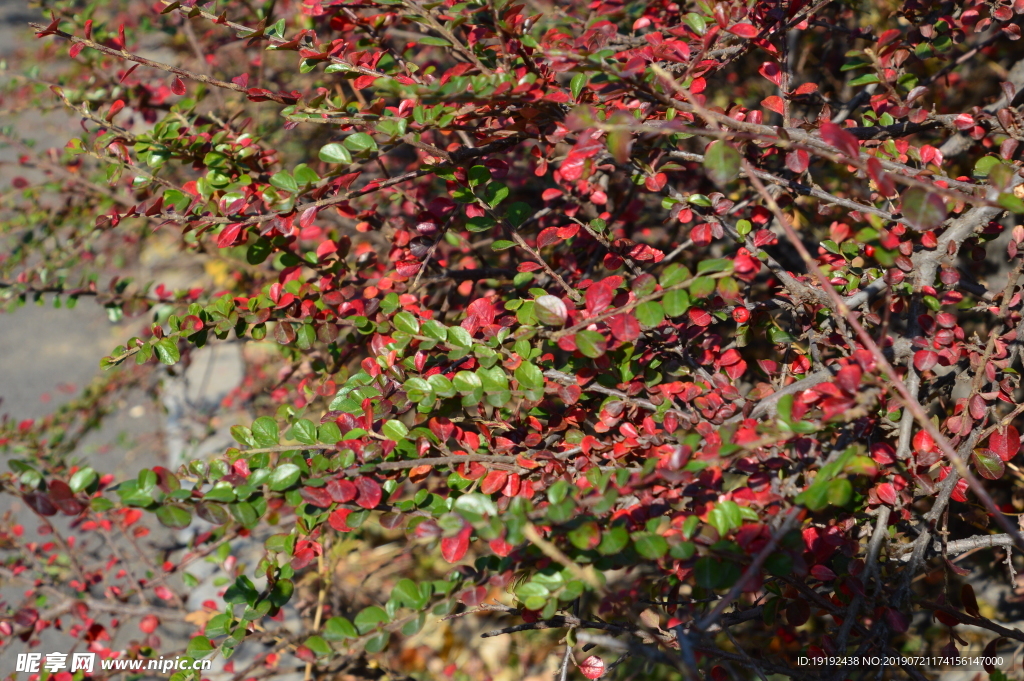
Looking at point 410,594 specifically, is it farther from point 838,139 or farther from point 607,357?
point 838,139

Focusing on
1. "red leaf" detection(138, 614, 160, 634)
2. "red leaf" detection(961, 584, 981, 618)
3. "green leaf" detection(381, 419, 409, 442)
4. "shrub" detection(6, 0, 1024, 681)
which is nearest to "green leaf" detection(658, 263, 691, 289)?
"shrub" detection(6, 0, 1024, 681)

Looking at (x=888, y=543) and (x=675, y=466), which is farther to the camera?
(x=888, y=543)

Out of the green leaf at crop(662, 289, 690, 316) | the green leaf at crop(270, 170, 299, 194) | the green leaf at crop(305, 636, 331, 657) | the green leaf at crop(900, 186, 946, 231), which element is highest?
the green leaf at crop(900, 186, 946, 231)

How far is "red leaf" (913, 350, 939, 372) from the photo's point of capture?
1.37 meters

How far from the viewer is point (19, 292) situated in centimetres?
225

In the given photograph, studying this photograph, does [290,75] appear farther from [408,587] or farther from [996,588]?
[996,588]

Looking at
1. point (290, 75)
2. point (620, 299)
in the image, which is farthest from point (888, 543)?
point (290, 75)

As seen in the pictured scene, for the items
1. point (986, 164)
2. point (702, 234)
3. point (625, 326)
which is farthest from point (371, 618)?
point (986, 164)

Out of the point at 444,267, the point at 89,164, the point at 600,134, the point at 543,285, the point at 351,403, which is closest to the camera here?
the point at 600,134

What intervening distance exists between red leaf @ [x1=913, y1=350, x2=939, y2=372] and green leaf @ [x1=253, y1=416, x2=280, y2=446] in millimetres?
1329

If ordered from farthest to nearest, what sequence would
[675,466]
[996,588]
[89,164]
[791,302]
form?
[89,164], [996,588], [791,302], [675,466]

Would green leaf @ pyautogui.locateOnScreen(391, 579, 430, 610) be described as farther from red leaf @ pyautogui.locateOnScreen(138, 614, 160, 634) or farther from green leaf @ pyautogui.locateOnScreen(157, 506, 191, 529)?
red leaf @ pyautogui.locateOnScreen(138, 614, 160, 634)

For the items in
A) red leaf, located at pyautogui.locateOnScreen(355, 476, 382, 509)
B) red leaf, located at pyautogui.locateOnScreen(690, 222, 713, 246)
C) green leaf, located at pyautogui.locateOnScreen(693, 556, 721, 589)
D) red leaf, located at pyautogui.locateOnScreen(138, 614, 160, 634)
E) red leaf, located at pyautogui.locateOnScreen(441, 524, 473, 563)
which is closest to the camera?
green leaf, located at pyautogui.locateOnScreen(693, 556, 721, 589)

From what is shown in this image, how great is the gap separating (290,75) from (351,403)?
9.09 feet
